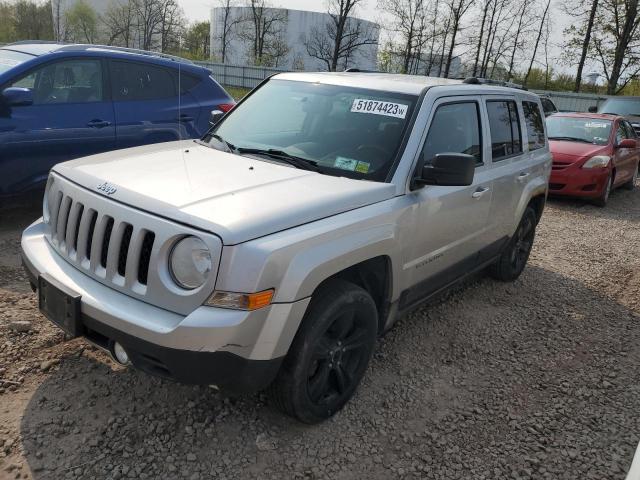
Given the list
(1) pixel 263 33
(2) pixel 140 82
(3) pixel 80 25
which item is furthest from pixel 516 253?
(3) pixel 80 25

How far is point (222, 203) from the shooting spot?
2.52m

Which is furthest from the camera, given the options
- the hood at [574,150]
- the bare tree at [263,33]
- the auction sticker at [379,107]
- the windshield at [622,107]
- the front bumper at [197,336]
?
the bare tree at [263,33]

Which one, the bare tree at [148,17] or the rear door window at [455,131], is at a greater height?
the bare tree at [148,17]

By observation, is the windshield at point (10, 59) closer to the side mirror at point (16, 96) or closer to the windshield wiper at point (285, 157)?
the side mirror at point (16, 96)

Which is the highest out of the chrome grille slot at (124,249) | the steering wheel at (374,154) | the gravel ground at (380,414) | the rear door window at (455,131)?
the rear door window at (455,131)

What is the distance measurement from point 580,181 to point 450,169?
7.49 meters

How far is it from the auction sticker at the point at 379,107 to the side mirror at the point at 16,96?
3266mm

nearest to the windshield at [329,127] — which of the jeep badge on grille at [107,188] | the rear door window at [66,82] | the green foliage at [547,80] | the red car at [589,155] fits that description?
the jeep badge on grille at [107,188]

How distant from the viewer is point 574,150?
9.80m

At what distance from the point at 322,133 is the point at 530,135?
2491 mm

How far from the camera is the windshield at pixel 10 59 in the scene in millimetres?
5299

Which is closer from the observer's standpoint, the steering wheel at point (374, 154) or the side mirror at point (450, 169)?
the side mirror at point (450, 169)

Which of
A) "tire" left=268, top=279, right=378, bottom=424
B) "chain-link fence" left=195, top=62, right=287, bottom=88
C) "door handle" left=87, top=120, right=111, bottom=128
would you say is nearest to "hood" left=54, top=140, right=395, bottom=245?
"tire" left=268, top=279, right=378, bottom=424

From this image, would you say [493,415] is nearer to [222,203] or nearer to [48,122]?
[222,203]
